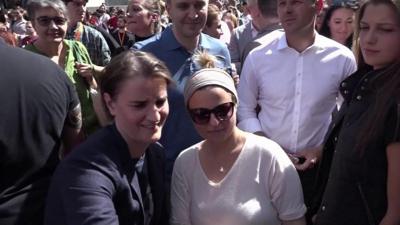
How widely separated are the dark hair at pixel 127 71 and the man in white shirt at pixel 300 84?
99 centimetres

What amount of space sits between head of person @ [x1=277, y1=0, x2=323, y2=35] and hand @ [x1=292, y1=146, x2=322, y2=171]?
0.66m

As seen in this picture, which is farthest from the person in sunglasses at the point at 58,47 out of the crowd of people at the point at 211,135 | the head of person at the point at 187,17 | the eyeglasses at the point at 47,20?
the head of person at the point at 187,17

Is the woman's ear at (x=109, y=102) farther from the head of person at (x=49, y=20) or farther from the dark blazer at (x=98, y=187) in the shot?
the head of person at (x=49, y=20)

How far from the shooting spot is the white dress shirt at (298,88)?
2826mm

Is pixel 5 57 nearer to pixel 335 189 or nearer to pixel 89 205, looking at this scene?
pixel 89 205

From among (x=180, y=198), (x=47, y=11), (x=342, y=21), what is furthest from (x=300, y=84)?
(x=47, y=11)

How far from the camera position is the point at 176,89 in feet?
9.36

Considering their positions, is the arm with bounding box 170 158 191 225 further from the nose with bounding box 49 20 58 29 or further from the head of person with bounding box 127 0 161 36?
the head of person with bounding box 127 0 161 36

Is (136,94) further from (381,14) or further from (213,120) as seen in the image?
(381,14)

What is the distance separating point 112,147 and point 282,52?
1338 millimetres

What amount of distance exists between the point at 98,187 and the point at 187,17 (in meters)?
1.42

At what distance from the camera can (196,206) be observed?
2348 millimetres

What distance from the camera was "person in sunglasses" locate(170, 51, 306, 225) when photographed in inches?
90.0

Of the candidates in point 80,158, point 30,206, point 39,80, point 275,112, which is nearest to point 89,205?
point 80,158
